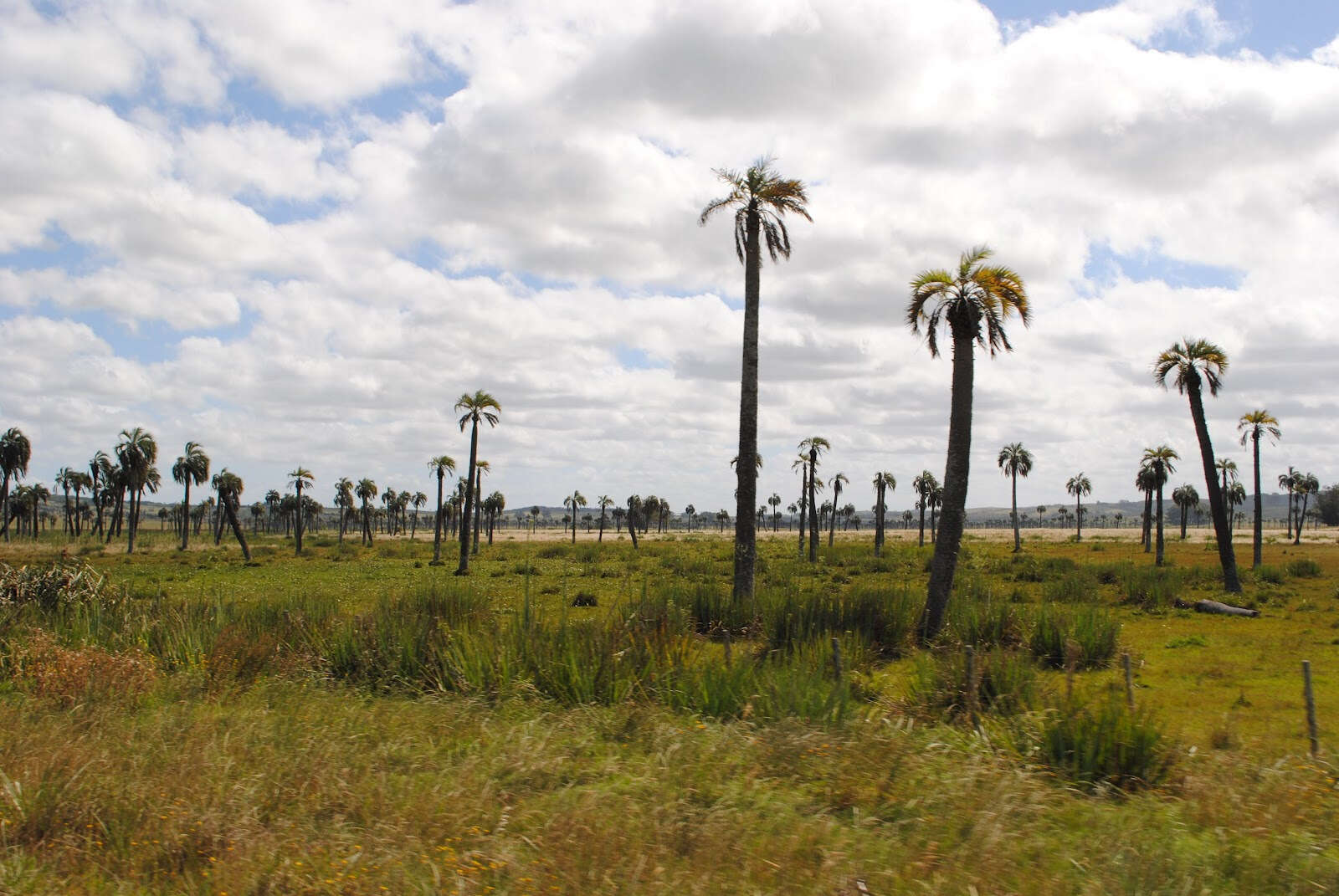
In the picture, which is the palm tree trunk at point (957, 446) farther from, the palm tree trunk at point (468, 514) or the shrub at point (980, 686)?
the palm tree trunk at point (468, 514)

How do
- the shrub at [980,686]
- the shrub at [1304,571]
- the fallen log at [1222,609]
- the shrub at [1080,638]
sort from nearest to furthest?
1. the shrub at [980,686]
2. the shrub at [1080,638]
3. the fallen log at [1222,609]
4. the shrub at [1304,571]

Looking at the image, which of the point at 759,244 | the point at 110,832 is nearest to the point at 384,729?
the point at 110,832

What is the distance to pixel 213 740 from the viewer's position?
313 inches

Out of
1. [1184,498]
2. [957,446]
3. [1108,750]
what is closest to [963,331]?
[957,446]

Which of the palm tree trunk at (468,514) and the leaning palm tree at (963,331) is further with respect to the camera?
the palm tree trunk at (468,514)

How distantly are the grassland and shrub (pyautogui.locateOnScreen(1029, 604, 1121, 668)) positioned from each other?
3.63 feet

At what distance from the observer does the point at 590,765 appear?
7.94m

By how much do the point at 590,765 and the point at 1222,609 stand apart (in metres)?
26.4

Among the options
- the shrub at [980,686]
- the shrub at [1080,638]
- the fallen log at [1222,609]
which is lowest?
the fallen log at [1222,609]

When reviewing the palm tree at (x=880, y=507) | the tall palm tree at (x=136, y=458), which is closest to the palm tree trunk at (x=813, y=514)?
the palm tree at (x=880, y=507)

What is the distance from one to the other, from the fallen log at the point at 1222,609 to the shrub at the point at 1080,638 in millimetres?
11934

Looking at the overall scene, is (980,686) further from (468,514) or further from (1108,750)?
(468,514)

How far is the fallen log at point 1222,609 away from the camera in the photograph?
1073 inches

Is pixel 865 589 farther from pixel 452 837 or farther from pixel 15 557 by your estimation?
pixel 15 557
